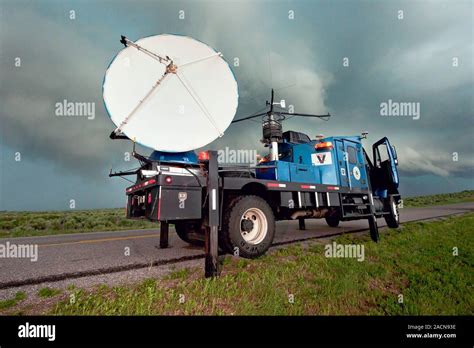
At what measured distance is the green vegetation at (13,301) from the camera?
2684mm

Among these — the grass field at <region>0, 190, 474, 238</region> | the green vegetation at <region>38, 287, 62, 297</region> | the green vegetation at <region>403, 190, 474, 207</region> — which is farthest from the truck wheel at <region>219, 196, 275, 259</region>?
the green vegetation at <region>403, 190, 474, 207</region>

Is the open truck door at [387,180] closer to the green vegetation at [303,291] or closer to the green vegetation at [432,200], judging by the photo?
the green vegetation at [303,291]

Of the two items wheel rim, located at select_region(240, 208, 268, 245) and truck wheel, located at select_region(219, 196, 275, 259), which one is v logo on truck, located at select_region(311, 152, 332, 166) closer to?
truck wheel, located at select_region(219, 196, 275, 259)

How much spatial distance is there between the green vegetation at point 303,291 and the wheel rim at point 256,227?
505mm

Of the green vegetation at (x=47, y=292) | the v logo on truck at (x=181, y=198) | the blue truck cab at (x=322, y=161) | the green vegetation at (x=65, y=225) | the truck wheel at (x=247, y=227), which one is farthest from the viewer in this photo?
the green vegetation at (x=65, y=225)

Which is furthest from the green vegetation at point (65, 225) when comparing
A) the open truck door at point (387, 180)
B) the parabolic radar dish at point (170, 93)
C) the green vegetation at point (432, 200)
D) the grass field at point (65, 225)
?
the green vegetation at point (432, 200)

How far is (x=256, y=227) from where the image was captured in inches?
194

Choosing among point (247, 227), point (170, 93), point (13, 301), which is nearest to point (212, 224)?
point (247, 227)

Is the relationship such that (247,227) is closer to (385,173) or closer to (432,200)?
(385,173)

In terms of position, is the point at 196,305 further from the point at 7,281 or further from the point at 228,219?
the point at 7,281

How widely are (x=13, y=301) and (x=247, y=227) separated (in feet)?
11.6

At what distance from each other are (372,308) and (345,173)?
5318 millimetres

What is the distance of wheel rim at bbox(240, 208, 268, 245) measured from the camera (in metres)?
4.80

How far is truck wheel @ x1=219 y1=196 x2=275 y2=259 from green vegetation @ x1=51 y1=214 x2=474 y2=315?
0.28m
